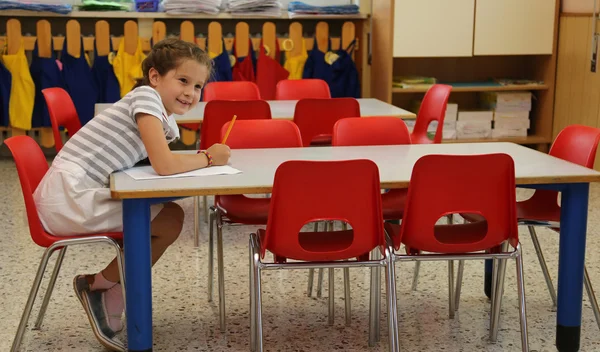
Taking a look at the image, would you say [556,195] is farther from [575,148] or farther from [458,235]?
[458,235]

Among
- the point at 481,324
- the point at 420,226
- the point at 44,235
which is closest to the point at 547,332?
the point at 481,324

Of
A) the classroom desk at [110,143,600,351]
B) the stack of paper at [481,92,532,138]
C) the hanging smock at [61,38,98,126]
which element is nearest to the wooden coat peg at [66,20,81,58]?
the hanging smock at [61,38,98,126]

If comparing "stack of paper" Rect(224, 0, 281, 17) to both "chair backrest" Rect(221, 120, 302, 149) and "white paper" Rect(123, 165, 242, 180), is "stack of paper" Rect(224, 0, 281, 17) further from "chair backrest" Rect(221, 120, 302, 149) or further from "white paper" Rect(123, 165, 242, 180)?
"white paper" Rect(123, 165, 242, 180)

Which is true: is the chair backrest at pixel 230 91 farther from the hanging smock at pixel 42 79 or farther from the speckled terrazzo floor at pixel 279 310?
the hanging smock at pixel 42 79

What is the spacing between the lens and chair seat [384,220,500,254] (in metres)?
2.62

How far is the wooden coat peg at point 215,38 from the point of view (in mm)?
6516

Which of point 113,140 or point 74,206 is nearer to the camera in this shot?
point 74,206

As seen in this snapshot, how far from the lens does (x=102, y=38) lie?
21.1ft

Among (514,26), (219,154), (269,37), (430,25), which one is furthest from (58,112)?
(514,26)

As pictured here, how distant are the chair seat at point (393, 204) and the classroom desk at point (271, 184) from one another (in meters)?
0.23

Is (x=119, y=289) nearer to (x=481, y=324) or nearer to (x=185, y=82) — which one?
(x=185, y=82)

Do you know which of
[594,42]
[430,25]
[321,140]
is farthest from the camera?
[430,25]

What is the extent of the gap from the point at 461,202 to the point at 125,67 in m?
4.35

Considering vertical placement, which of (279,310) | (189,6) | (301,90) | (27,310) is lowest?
(279,310)
